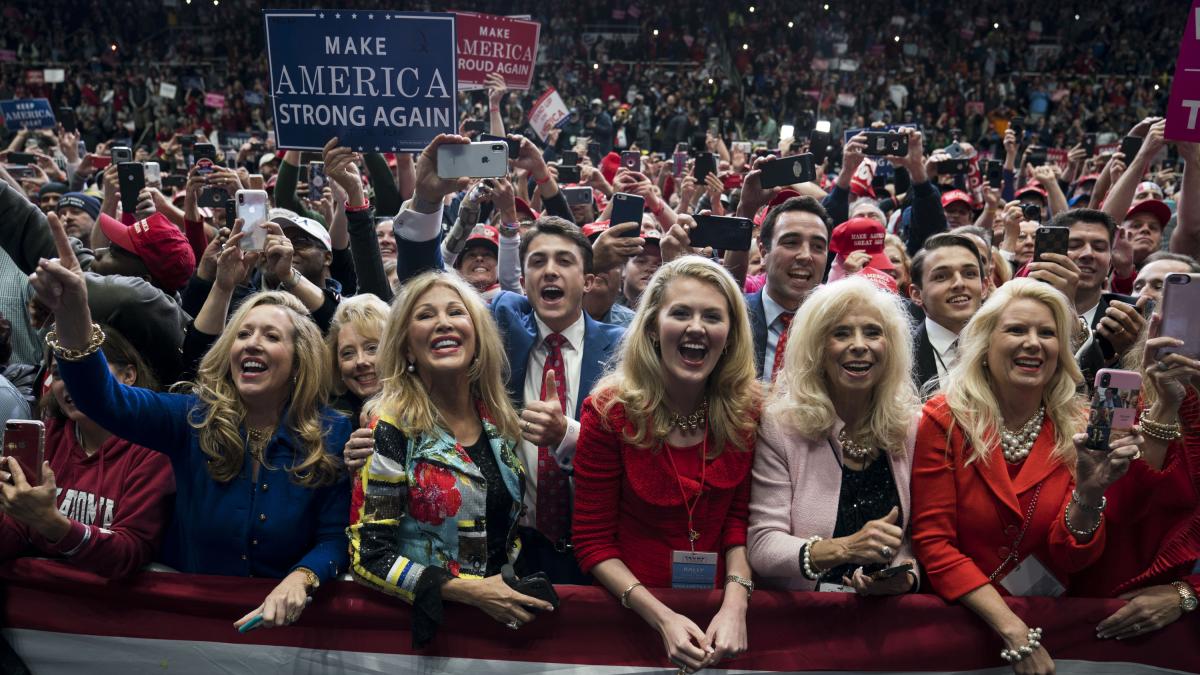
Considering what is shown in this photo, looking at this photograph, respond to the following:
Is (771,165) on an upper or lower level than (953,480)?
upper

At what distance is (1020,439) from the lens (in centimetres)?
298

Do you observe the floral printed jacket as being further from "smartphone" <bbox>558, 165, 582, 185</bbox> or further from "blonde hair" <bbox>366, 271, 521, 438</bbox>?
"smartphone" <bbox>558, 165, 582, 185</bbox>

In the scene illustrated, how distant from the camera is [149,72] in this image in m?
24.2

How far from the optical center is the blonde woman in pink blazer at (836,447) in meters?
2.85

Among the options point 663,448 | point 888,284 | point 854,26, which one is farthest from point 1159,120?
point 854,26

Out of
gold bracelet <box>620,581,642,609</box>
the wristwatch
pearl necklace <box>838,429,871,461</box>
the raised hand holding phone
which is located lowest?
the wristwatch

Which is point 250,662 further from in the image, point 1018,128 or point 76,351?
point 1018,128

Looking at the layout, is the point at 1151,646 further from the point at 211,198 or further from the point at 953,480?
the point at 211,198

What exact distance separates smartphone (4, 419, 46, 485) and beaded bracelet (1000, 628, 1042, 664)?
98.0 inches

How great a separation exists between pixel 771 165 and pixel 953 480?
235cm

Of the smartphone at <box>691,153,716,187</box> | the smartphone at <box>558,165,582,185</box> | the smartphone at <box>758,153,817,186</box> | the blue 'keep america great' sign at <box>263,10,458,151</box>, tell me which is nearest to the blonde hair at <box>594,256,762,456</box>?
the blue 'keep america great' sign at <box>263,10,458,151</box>

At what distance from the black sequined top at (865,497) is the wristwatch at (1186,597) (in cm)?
75

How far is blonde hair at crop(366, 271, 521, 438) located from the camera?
9.92 ft

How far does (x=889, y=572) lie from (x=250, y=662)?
1.72 meters
